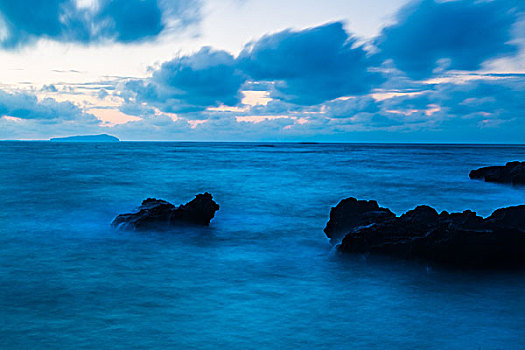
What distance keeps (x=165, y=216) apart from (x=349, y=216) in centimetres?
593

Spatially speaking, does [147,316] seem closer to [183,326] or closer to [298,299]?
[183,326]

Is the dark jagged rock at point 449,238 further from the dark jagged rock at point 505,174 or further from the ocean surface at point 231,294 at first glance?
the dark jagged rock at point 505,174

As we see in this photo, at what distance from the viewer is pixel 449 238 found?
Result: 8031mm

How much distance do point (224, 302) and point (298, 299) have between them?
137 cm

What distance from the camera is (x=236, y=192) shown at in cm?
2292

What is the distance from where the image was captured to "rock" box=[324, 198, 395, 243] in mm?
10109

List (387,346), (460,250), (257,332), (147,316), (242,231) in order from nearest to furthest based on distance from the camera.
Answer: (387,346)
(257,332)
(147,316)
(460,250)
(242,231)

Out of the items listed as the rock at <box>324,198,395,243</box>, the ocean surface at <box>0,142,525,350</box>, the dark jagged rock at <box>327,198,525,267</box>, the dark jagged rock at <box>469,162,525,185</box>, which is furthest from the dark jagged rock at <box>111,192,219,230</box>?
the dark jagged rock at <box>469,162,525,185</box>

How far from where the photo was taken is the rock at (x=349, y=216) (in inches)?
398

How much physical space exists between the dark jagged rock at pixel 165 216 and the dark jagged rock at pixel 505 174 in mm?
23058

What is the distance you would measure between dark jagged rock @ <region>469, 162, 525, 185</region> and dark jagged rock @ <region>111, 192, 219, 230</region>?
75.6 ft

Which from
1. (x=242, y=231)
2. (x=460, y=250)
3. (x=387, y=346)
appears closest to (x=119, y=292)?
(x=387, y=346)

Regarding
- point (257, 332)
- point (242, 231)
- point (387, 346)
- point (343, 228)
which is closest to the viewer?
point (387, 346)

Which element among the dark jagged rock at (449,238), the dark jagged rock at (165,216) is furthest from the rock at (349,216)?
the dark jagged rock at (165,216)
